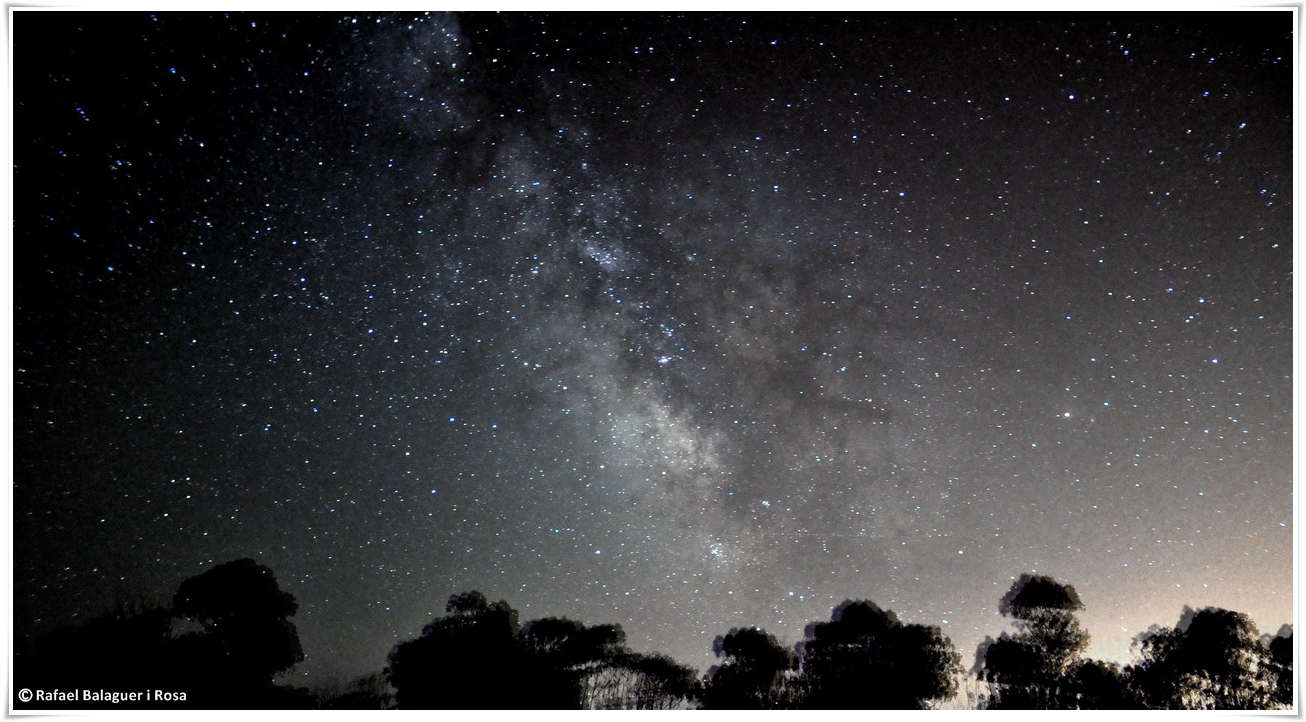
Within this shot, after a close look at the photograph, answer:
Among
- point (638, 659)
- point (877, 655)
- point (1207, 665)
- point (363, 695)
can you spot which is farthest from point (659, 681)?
point (1207, 665)

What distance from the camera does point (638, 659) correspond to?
14.4 feet

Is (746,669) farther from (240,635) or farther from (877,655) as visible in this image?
(240,635)

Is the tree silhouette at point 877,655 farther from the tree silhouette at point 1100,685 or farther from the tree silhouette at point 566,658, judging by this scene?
the tree silhouette at point 566,658

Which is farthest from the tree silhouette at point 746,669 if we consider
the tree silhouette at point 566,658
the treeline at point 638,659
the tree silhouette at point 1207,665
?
the tree silhouette at point 1207,665

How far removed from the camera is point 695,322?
3.96m

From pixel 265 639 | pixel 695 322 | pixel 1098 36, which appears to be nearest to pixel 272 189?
pixel 695 322

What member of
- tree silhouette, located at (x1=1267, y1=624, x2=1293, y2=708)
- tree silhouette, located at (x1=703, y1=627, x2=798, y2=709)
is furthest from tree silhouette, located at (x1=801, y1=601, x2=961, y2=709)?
tree silhouette, located at (x1=1267, y1=624, x2=1293, y2=708)

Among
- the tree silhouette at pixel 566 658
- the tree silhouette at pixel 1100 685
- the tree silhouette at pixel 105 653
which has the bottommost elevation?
the tree silhouette at pixel 1100 685

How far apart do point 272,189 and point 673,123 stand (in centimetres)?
247

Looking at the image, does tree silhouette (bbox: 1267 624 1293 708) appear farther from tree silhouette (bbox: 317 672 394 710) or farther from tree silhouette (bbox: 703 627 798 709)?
tree silhouette (bbox: 317 672 394 710)

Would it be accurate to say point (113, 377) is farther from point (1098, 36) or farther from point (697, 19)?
point (1098, 36)

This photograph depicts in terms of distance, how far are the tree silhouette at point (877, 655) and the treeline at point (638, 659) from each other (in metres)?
0.01

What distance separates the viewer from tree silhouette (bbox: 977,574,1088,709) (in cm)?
429

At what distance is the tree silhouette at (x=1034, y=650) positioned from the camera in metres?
4.29
